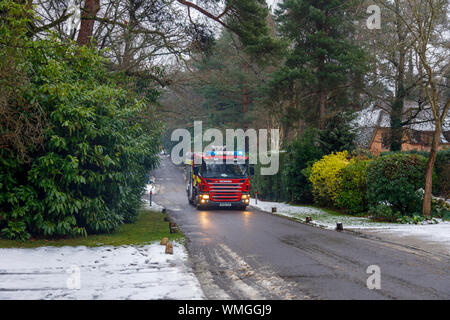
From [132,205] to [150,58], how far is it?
7.10m

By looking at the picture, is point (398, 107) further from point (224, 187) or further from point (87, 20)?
point (87, 20)

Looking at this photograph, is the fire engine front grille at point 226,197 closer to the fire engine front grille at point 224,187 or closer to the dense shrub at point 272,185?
the fire engine front grille at point 224,187

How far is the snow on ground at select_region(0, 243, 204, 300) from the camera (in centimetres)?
687

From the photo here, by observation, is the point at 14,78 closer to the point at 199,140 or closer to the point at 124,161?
the point at 124,161

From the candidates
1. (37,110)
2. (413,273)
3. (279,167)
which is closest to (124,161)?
(37,110)

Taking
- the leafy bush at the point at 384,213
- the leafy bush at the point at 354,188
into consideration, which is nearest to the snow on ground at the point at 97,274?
the leafy bush at the point at 384,213

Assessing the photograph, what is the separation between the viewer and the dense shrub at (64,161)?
34.9ft

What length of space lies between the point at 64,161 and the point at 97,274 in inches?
138

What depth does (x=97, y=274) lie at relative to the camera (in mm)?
8266

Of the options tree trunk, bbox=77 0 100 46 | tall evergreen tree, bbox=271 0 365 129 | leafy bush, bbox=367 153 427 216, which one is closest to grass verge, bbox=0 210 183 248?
tree trunk, bbox=77 0 100 46

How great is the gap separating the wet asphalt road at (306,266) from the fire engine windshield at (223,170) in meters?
8.69

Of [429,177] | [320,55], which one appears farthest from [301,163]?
[429,177]

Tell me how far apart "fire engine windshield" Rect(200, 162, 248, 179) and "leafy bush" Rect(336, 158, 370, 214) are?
568 cm

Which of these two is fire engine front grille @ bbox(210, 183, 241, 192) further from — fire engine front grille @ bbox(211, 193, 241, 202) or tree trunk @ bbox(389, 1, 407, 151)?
tree trunk @ bbox(389, 1, 407, 151)
